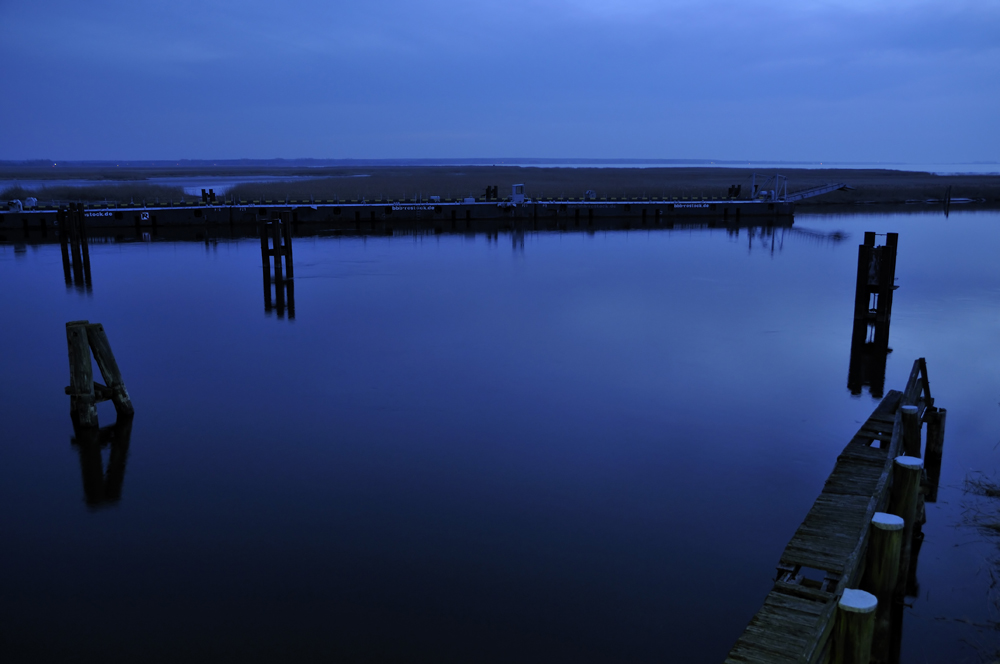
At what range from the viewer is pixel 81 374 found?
12664mm

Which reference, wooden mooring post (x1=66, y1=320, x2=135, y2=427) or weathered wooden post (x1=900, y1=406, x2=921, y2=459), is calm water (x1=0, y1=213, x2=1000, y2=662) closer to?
wooden mooring post (x1=66, y1=320, x2=135, y2=427)

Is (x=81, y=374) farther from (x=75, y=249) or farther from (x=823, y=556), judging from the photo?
(x=75, y=249)

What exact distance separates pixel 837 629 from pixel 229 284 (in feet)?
88.8

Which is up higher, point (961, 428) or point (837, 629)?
point (837, 629)

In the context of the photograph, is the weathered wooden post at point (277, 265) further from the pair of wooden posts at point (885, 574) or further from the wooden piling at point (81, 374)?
the pair of wooden posts at point (885, 574)

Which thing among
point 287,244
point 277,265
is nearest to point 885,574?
point 287,244

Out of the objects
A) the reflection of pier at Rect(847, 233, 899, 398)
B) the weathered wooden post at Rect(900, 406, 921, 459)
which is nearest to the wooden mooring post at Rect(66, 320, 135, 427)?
the weathered wooden post at Rect(900, 406, 921, 459)

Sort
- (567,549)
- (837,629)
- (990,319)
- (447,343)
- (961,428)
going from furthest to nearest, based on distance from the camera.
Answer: (990,319), (447,343), (961,428), (567,549), (837,629)

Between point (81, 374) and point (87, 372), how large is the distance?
92mm

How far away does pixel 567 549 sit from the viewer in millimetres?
9141

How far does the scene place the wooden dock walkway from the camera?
19.1ft

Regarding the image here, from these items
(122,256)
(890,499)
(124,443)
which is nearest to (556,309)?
(124,443)

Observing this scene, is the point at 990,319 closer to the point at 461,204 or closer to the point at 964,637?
the point at 964,637

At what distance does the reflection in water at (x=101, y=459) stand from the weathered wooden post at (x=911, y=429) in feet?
33.6
